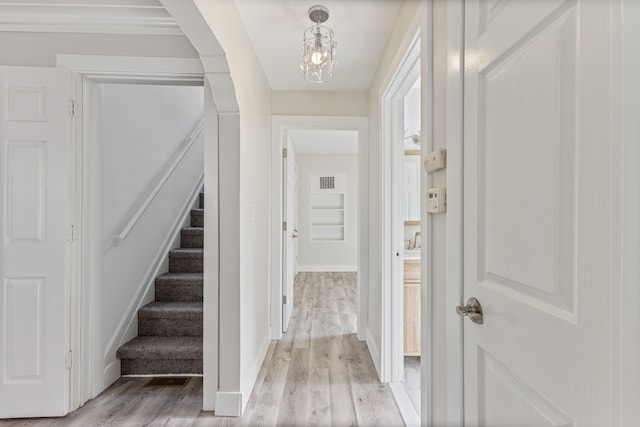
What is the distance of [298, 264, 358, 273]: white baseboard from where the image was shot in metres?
6.42

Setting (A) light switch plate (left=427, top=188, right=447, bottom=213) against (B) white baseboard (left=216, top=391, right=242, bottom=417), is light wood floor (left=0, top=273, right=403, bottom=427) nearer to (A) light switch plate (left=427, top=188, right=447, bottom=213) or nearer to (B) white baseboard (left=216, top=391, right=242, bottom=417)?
(B) white baseboard (left=216, top=391, right=242, bottom=417)

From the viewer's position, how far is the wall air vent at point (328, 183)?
21.2 feet

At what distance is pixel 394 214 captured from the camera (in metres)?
2.27

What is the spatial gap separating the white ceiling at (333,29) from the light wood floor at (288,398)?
2.37 meters

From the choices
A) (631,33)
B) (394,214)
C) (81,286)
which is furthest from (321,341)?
(631,33)

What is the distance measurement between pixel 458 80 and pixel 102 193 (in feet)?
7.30

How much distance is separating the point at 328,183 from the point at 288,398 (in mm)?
4837

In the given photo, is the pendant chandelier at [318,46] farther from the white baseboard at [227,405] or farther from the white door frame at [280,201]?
the white baseboard at [227,405]

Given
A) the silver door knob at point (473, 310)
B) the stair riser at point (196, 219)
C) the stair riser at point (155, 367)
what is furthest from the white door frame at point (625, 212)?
the stair riser at point (196, 219)

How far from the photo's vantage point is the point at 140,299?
249 centimetres

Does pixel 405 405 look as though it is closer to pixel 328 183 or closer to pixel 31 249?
pixel 31 249

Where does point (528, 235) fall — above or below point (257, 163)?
below

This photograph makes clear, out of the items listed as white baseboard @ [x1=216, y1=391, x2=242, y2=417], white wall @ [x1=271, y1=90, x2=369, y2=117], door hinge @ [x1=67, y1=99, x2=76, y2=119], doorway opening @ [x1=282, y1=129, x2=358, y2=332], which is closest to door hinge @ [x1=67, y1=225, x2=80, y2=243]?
door hinge @ [x1=67, y1=99, x2=76, y2=119]

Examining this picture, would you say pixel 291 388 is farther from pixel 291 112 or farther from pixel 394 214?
pixel 291 112
